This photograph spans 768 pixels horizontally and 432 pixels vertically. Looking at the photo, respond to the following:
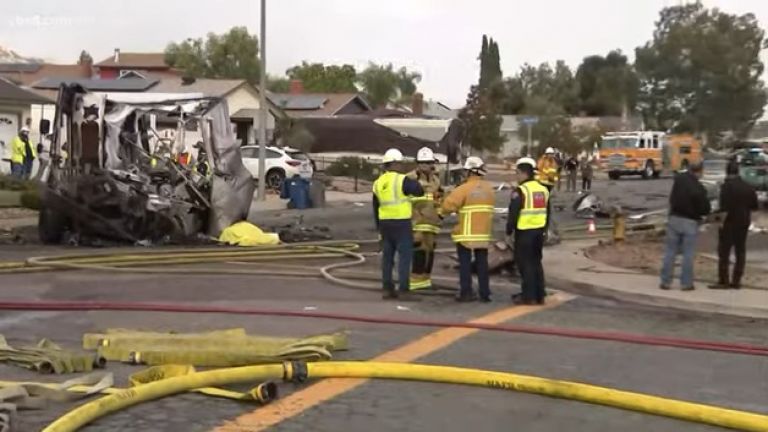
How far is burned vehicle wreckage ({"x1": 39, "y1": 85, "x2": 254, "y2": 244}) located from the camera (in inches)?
693

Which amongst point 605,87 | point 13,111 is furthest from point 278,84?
point 13,111

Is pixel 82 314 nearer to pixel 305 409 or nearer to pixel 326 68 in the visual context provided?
pixel 305 409

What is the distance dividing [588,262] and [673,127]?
83.9 metres

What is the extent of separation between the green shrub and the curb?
3004cm

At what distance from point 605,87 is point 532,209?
350 ft

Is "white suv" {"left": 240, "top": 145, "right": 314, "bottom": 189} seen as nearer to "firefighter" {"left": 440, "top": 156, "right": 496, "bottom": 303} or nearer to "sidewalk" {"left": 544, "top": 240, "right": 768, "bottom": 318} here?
"sidewalk" {"left": 544, "top": 240, "right": 768, "bottom": 318}

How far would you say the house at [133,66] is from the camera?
75500 millimetres

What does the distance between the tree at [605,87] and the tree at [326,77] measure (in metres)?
26.7

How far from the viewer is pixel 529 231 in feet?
37.9

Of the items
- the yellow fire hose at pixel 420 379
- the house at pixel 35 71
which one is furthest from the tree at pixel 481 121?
the yellow fire hose at pixel 420 379

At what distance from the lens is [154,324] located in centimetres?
990

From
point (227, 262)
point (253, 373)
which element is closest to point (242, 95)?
point (227, 262)

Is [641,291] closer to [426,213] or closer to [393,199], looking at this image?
[426,213]

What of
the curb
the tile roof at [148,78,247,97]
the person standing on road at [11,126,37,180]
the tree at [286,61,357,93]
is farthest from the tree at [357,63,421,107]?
the curb
